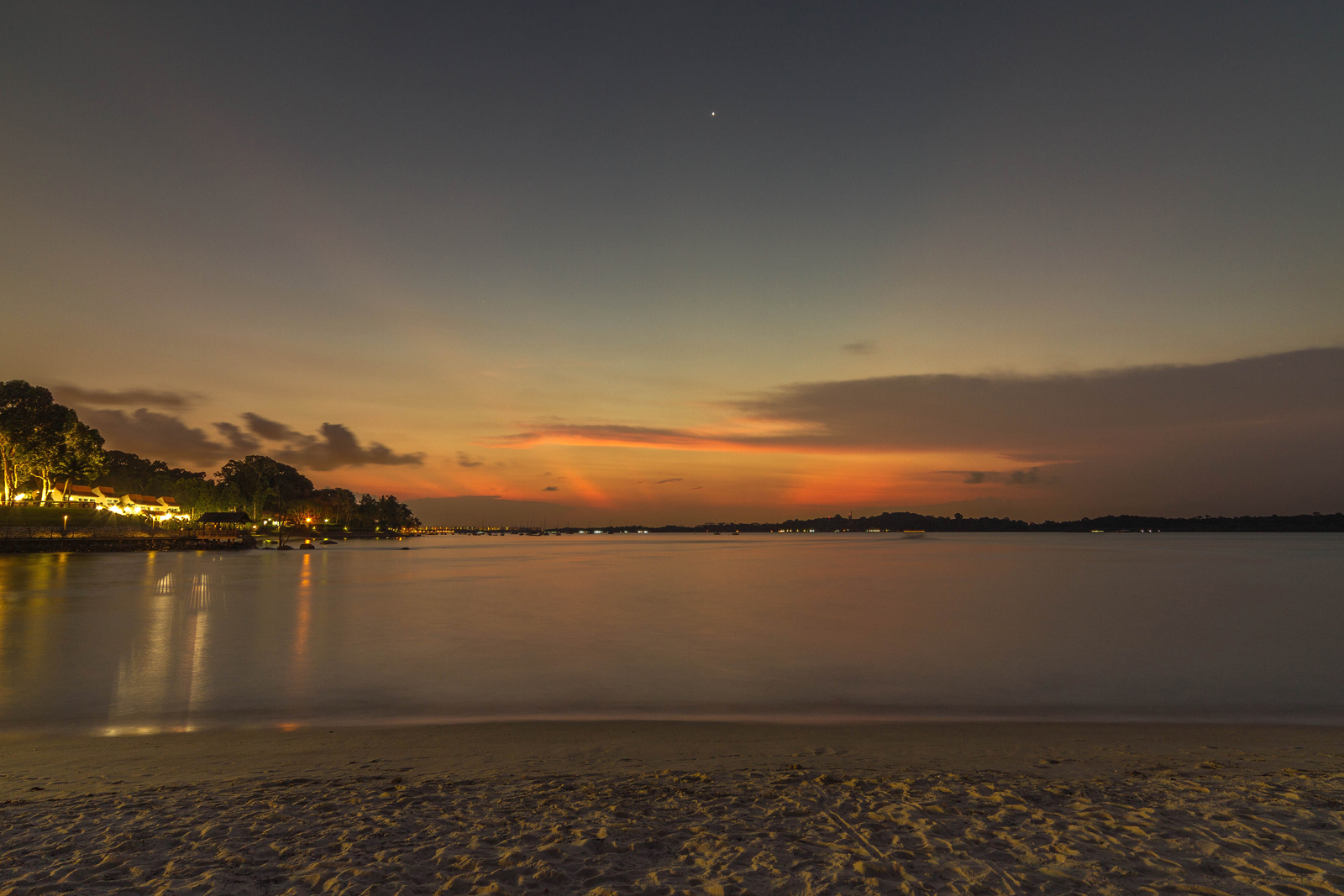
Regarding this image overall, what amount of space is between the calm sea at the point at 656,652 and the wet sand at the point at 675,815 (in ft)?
10.3

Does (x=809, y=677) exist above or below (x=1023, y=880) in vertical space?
below

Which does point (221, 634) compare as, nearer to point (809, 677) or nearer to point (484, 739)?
point (484, 739)

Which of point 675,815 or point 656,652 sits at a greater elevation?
point 675,815

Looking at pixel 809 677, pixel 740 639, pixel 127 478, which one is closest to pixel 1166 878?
pixel 809 677

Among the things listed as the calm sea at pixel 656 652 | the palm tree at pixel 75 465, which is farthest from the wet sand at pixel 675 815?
the palm tree at pixel 75 465

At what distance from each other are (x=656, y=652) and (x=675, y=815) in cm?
1382

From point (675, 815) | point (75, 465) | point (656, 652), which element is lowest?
point (656, 652)

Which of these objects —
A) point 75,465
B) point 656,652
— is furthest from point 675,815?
point 75,465

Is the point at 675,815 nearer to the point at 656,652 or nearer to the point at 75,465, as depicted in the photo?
the point at 656,652

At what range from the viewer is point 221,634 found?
878 inches

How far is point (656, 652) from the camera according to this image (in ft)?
65.4

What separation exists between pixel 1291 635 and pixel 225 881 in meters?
30.4

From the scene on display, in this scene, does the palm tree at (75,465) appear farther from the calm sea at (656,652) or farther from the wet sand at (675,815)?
the wet sand at (675,815)

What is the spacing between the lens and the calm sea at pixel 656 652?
13148mm
